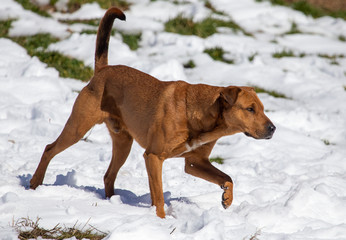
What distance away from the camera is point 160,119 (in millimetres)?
4941

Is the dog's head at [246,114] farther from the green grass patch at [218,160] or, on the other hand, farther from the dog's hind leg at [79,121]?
the green grass patch at [218,160]

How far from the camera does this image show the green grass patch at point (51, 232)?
3.79 meters

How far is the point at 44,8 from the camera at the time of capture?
12.7 metres

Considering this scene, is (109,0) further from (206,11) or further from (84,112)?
(84,112)

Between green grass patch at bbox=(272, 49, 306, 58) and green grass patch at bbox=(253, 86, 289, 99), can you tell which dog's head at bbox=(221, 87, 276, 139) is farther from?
green grass patch at bbox=(272, 49, 306, 58)

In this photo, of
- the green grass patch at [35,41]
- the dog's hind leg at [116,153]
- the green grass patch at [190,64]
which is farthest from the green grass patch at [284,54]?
the dog's hind leg at [116,153]

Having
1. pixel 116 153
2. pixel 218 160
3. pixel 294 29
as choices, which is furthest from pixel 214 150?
pixel 294 29

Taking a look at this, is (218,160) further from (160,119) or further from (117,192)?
(160,119)

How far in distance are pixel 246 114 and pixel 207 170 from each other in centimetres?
85

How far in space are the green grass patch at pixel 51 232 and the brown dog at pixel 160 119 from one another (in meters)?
0.97

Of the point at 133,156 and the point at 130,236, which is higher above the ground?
the point at 130,236

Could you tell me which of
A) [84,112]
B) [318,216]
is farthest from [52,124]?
[318,216]

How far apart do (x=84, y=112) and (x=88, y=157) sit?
63.0 inches

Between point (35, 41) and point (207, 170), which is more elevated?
point (207, 170)
